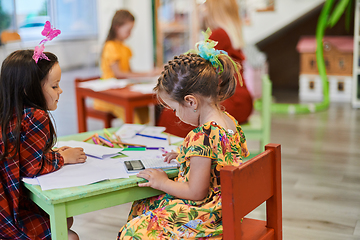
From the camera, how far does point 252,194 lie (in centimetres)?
104

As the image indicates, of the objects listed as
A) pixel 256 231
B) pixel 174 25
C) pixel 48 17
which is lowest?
pixel 256 231

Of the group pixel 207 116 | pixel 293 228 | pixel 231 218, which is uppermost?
pixel 207 116

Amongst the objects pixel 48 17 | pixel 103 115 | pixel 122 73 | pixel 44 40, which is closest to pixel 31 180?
pixel 44 40

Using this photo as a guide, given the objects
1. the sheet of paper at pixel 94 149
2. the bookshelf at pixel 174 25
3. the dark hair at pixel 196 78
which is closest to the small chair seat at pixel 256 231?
the dark hair at pixel 196 78

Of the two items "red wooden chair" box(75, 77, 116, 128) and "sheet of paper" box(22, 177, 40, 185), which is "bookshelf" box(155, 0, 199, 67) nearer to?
"red wooden chair" box(75, 77, 116, 128)

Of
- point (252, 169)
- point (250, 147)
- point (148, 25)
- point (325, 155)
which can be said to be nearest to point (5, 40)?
point (148, 25)

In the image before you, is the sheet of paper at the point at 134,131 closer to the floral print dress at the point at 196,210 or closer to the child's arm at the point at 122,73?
the floral print dress at the point at 196,210

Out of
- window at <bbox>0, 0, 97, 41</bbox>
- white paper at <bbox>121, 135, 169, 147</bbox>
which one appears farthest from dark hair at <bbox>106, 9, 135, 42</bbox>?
window at <bbox>0, 0, 97, 41</bbox>

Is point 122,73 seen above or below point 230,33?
below

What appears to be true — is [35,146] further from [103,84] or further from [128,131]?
[103,84]

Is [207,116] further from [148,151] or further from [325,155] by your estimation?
[325,155]

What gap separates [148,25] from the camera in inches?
218

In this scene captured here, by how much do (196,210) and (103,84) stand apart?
2.01 meters

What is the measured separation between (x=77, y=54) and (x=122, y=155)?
7510mm
